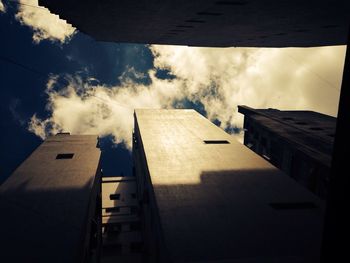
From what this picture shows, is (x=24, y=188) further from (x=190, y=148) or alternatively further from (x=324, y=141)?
(x=324, y=141)

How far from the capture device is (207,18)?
19438 mm

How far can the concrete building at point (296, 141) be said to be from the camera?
3080 centimetres

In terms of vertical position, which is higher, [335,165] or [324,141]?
[335,165]

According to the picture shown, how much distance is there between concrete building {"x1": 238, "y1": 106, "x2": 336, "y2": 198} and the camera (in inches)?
1212

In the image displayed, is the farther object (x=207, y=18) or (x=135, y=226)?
(x=135, y=226)

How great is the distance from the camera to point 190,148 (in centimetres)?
3275

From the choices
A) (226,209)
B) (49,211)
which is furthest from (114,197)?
(226,209)

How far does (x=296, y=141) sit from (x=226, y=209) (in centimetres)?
2176

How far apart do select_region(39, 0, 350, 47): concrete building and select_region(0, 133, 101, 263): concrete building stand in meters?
13.8

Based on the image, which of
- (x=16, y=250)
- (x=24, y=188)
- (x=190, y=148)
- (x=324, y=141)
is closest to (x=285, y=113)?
(x=324, y=141)

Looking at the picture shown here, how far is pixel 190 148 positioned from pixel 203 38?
40.5 ft

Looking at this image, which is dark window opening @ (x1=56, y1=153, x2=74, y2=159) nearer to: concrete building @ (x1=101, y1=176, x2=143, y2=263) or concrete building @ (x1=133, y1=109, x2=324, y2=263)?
concrete building @ (x1=133, y1=109, x2=324, y2=263)

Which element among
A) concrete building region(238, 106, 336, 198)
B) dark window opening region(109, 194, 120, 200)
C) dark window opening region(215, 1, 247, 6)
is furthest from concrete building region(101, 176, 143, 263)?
dark window opening region(215, 1, 247, 6)

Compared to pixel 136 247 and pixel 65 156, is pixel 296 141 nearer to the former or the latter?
pixel 136 247
